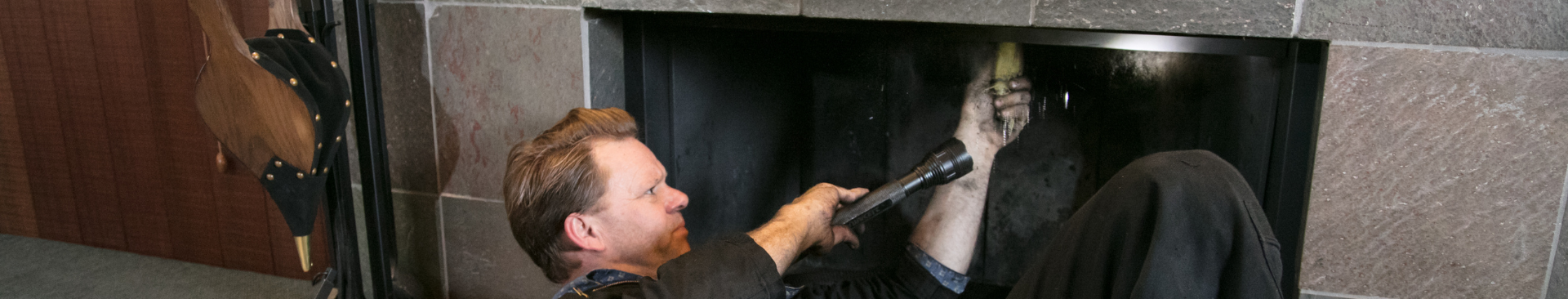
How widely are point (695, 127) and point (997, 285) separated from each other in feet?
1.91

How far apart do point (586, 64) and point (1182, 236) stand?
890mm

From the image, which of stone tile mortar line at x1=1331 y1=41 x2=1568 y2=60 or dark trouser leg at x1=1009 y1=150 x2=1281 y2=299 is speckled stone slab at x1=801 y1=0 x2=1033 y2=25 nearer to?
dark trouser leg at x1=1009 y1=150 x2=1281 y2=299

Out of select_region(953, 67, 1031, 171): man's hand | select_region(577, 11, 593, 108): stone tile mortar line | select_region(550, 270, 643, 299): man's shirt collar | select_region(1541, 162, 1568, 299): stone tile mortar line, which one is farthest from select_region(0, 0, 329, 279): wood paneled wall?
select_region(1541, 162, 1568, 299): stone tile mortar line

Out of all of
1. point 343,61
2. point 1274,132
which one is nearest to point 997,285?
point 1274,132

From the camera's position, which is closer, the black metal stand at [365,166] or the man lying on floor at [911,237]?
the man lying on floor at [911,237]

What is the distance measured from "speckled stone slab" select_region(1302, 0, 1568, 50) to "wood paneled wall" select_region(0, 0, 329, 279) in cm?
140

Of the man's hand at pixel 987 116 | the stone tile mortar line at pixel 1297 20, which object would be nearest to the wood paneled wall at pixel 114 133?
the man's hand at pixel 987 116

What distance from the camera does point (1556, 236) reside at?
42.5 inches

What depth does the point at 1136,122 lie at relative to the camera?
1259 mm

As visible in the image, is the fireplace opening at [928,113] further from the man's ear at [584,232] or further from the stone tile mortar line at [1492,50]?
the man's ear at [584,232]

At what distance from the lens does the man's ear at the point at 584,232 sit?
4.00ft

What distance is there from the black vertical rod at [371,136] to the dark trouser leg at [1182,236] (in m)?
1.08

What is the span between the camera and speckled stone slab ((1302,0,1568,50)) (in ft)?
3.29

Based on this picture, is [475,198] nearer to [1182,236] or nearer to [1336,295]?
[1182,236]
